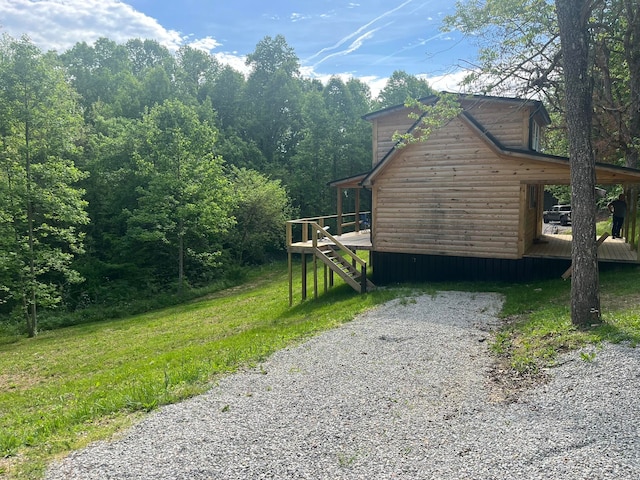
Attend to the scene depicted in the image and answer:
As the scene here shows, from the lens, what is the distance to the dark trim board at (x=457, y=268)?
43.6 ft

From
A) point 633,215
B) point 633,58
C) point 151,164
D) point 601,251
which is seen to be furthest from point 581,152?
point 151,164

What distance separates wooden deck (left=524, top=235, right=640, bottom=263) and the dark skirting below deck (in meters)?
0.25

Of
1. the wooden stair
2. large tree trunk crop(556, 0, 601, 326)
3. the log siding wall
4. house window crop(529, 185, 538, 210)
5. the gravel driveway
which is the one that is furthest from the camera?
house window crop(529, 185, 538, 210)

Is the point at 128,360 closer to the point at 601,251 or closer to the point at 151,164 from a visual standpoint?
the point at 151,164

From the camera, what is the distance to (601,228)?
22594 mm

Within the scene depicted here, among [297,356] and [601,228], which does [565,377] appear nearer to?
[297,356]

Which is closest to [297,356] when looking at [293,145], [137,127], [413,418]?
[413,418]

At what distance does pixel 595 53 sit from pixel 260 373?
14.6 meters

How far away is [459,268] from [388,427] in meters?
10.3

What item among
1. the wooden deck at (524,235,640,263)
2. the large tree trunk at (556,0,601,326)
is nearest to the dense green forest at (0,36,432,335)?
the wooden deck at (524,235,640,263)

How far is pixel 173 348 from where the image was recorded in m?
11.6

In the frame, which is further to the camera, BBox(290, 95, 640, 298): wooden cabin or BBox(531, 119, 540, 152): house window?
BBox(531, 119, 540, 152): house window

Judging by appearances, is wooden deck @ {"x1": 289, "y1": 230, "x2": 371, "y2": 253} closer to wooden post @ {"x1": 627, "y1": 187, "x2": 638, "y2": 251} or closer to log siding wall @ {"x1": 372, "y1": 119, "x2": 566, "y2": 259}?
log siding wall @ {"x1": 372, "y1": 119, "x2": 566, "y2": 259}

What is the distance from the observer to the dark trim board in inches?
523
